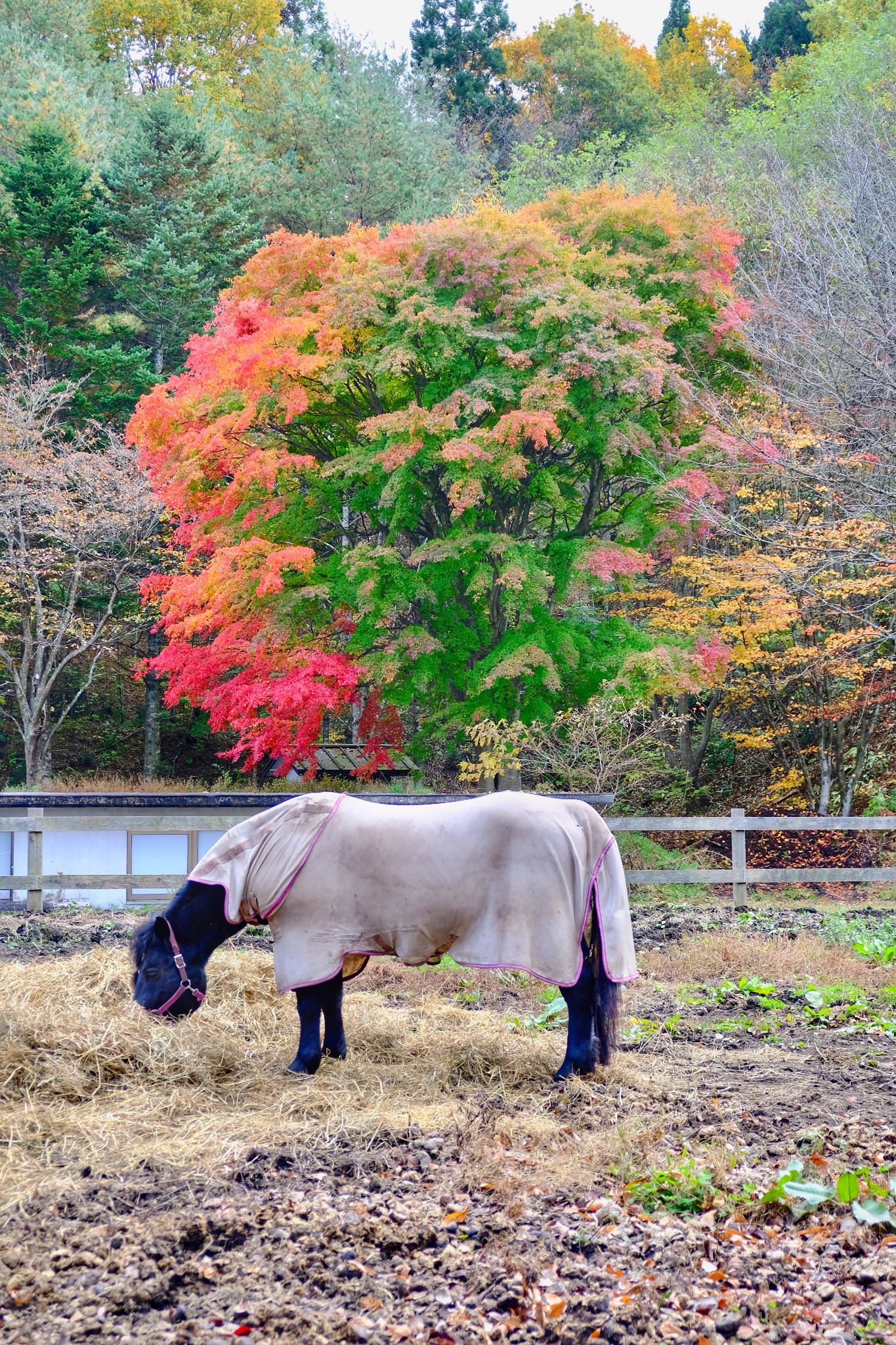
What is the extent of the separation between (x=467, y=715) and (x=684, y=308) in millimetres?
5238

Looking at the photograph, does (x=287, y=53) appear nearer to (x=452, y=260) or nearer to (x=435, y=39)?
(x=435, y=39)

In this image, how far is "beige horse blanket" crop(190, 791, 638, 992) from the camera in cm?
435

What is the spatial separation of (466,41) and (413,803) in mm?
29462

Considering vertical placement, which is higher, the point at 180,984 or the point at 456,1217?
the point at 180,984

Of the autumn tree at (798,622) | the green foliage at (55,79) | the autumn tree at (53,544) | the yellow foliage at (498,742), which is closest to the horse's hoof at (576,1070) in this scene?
the yellow foliage at (498,742)

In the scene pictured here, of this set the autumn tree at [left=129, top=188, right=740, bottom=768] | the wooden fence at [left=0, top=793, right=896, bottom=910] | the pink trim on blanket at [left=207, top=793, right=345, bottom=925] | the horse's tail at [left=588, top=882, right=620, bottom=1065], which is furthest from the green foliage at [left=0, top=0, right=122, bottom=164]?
the horse's tail at [left=588, top=882, right=620, bottom=1065]

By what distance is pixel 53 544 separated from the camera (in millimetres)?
16609

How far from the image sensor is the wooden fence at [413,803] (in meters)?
8.02

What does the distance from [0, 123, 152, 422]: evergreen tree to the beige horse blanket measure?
14.9 meters

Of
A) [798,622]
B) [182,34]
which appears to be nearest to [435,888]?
[798,622]

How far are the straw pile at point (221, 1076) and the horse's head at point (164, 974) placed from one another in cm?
14

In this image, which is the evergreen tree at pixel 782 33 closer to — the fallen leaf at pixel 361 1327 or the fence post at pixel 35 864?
the fence post at pixel 35 864

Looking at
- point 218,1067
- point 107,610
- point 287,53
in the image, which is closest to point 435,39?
point 287,53

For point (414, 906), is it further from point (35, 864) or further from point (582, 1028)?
point (35, 864)
